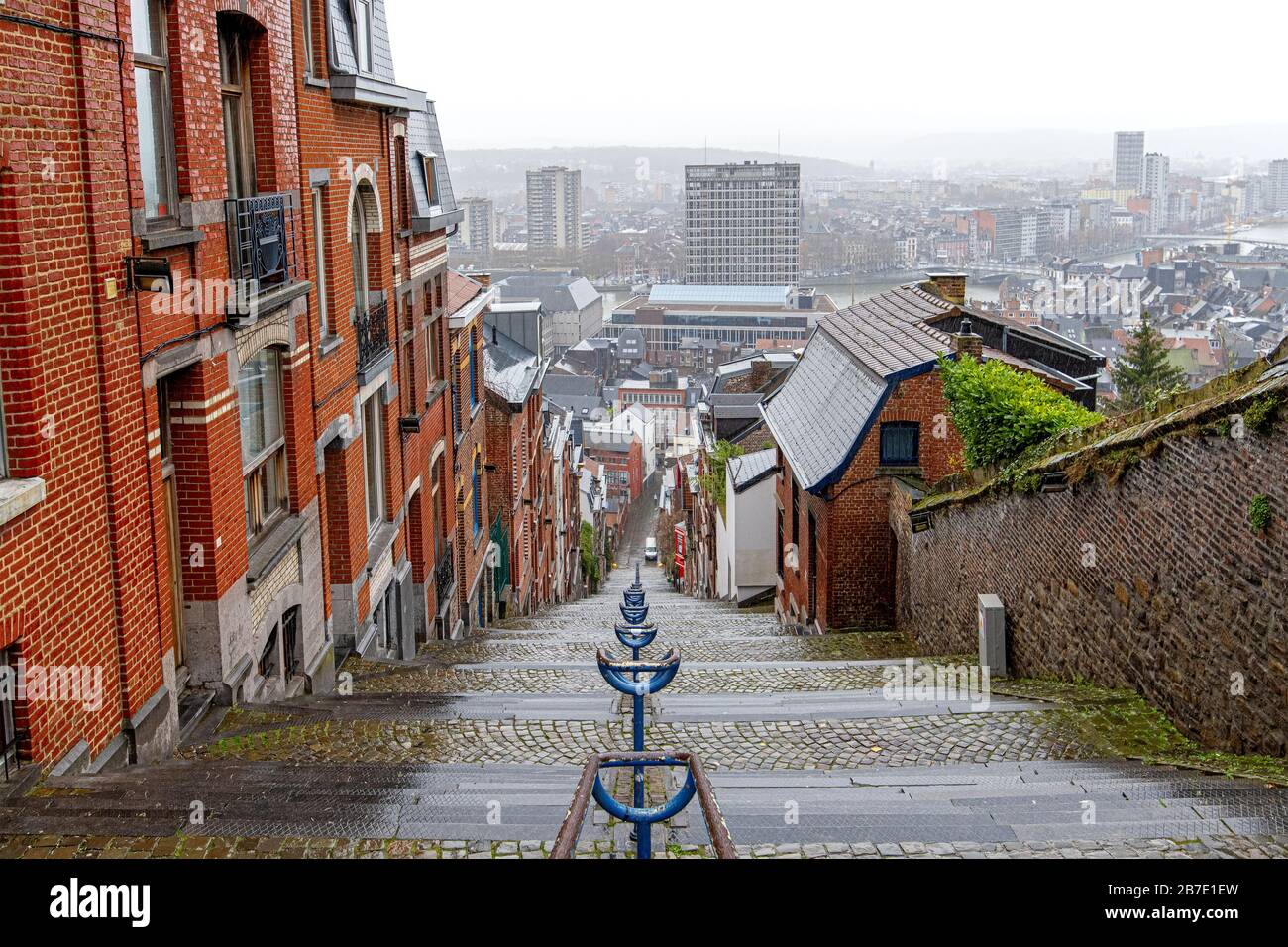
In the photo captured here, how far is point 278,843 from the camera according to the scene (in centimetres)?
648

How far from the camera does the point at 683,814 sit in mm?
7402

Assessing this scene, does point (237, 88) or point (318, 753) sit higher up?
point (237, 88)

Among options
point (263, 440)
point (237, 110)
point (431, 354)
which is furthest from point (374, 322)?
point (431, 354)

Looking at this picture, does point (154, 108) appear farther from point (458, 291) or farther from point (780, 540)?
point (780, 540)

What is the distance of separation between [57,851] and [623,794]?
12.2 feet

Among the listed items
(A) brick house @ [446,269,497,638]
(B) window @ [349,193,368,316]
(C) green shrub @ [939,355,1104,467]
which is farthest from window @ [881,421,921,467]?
(B) window @ [349,193,368,316]

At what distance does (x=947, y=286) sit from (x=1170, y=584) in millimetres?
19901

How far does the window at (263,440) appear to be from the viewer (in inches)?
455

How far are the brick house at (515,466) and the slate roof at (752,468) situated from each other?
602cm

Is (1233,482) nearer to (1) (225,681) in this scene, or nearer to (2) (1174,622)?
(2) (1174,622)

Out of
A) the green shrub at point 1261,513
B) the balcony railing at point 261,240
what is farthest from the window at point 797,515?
the green shrub at point 1261,513

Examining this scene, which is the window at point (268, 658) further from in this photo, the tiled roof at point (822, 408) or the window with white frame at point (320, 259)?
the tiled roof at point (822, 408)

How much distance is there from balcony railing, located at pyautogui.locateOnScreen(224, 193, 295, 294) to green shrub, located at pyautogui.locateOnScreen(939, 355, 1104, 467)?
920 cm

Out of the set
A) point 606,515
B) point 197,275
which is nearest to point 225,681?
point 197,275
